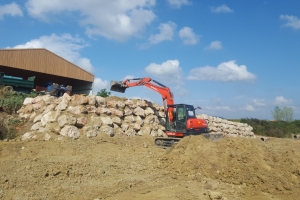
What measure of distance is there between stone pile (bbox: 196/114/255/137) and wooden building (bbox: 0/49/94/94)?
12.3m

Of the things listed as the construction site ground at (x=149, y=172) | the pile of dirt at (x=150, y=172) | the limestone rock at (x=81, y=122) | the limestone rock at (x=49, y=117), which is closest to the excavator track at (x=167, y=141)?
the pile of dirt at (x=150, y=172)

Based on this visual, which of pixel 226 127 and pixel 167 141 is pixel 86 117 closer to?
pixel 167 141

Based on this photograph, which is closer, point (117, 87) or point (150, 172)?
point (150, 172)

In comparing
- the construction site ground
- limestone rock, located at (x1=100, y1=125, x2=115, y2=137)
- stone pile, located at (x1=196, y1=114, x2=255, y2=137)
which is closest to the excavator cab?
limestone rock, located at (x1=100, y1=125, x2=115, y2=137)

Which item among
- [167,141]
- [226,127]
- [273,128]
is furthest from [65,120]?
[273,128]

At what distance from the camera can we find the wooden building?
69.8 ft

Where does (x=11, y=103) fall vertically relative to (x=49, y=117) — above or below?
above

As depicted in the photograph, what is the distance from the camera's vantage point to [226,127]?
2277 centimetres

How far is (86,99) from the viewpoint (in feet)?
41.2

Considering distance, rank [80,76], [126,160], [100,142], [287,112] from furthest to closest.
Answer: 1. [287,112]
2. [80,76]
3. [100,142]
4. [126,160]

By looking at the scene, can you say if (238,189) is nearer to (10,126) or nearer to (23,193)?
(23,193)

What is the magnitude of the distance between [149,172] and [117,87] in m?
7.20

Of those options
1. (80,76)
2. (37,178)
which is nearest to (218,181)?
(37,178)

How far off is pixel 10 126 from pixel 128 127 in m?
5.33
